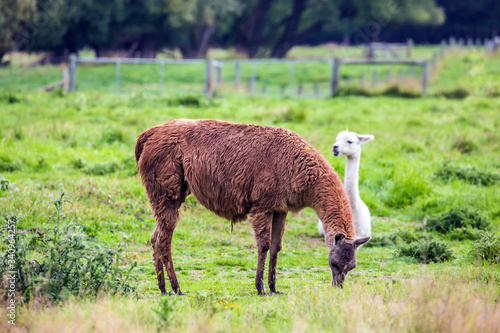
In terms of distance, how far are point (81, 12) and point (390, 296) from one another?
31504 mm

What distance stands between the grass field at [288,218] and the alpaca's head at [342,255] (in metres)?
0.18

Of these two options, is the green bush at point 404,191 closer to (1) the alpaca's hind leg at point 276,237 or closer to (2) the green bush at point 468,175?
(2) the green bush at point 468,175

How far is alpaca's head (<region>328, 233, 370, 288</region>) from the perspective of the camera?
5.79 metres

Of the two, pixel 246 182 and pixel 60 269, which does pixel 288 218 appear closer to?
pixel 246 182

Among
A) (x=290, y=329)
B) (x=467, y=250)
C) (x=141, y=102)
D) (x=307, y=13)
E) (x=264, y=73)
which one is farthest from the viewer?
(x=307, y=13)

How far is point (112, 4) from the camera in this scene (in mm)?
33969

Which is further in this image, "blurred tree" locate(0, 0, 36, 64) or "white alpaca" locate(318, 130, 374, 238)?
"blurred tree" locate(0, 0, 36, 64)

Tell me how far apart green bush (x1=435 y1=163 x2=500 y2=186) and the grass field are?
26mm

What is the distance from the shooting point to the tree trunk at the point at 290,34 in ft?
144

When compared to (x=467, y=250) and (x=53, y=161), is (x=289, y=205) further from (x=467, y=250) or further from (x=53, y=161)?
(x=53, y=161)

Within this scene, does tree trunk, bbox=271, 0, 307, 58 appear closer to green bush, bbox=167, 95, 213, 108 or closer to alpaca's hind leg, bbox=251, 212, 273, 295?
green bush, bbox=167, 95, 213, 108

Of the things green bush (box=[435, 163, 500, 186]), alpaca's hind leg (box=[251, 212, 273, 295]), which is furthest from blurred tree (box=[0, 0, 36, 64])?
alpaca's hind leg (box=[251, 212, 273, 295])

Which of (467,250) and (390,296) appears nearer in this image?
(390,296)

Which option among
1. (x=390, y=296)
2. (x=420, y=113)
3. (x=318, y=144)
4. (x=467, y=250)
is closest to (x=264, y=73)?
(x=420, y=113)
